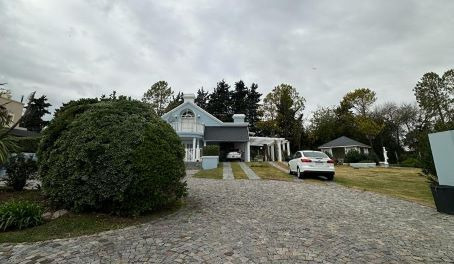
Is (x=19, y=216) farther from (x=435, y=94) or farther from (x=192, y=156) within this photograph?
(x=435, y=94)

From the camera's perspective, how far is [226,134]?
3044cm

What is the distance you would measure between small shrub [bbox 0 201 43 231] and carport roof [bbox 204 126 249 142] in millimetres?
23431

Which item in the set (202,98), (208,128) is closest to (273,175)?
(208,128)

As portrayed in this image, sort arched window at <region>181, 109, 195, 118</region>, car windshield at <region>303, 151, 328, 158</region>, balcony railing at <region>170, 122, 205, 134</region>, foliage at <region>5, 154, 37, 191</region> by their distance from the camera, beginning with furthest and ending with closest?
arched window at <region>181, 109, 195, 118</region>, balcony railing at <region>170, 122, 205, 134</region>, car windshield at <region>303, 151, 328, 158</region>, foliage at <region>5, 154, 37, 191</region>

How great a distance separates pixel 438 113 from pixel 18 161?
146 feet

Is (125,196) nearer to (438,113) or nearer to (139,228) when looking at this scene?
(139,228)

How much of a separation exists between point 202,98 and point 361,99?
1238 inches

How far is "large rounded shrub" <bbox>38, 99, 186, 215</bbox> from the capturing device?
5855 mm

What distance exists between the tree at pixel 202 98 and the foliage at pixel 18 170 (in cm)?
4781

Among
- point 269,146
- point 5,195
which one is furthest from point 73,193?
point 269,146

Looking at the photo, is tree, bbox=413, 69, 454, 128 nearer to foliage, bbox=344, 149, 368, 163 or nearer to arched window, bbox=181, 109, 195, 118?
foliage, bbox=344, 149, 368, 163

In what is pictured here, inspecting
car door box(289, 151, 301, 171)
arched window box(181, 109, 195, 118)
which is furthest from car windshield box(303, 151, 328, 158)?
arched window box(181, 109, 195, 118)

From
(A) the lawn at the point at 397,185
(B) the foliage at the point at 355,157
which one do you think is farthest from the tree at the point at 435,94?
(A) the lawn at the point at 397,185

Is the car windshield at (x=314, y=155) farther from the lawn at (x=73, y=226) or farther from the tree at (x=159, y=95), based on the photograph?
the tree at (x=159, y=95)
